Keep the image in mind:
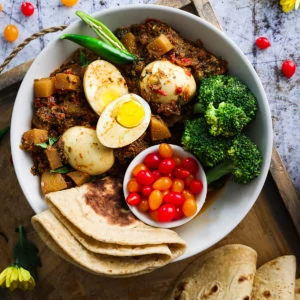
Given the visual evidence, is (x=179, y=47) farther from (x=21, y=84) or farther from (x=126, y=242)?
(x=126, y=242)

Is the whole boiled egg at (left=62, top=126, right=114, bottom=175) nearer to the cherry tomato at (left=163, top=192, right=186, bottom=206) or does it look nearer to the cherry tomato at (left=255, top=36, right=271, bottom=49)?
the cherry tomato at (left=163, top=192, right=186, bottom=206)

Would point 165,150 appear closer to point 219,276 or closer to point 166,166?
point 166,166

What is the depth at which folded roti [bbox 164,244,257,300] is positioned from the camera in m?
3.73

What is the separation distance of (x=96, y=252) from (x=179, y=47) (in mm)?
1554

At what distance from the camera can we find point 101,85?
3613 mm

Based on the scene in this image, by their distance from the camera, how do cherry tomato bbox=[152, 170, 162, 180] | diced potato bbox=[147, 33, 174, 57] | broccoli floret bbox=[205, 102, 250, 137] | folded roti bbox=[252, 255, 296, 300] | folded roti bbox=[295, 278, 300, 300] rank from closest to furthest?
broccoli floret bbox=[205, 102, 250, 137] < diced potato bbox=[147, 33, 174, 57] < cherry tomato bbox=[152, 170, 162, 180] < folded roti bbox=[252, 255, 296, 300] < folded roti bbox=[295, 278, 300, 300]

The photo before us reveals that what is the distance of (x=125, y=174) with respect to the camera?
145 inches

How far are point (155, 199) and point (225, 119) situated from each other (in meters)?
0.73

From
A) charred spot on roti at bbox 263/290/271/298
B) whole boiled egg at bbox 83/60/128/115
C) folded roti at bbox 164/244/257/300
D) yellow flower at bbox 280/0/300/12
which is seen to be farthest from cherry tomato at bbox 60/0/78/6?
charred spot on roti at bbox 263/290/271/298

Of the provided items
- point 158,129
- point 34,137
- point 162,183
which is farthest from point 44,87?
point 162,183

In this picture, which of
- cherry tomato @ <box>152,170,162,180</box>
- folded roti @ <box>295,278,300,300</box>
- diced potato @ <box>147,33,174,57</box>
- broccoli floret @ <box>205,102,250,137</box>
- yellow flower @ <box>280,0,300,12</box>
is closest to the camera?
broccoli floret @ <box>205,102,250,137</box>

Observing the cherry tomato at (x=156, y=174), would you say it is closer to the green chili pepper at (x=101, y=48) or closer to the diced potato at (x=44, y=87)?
the green chili pepper at (x=101, y=48)

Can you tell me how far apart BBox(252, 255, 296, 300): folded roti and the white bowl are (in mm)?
523

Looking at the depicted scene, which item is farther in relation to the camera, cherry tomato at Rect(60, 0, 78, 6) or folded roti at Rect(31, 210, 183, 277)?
cherry tomato at Rect(60, 0, 78, 6)
